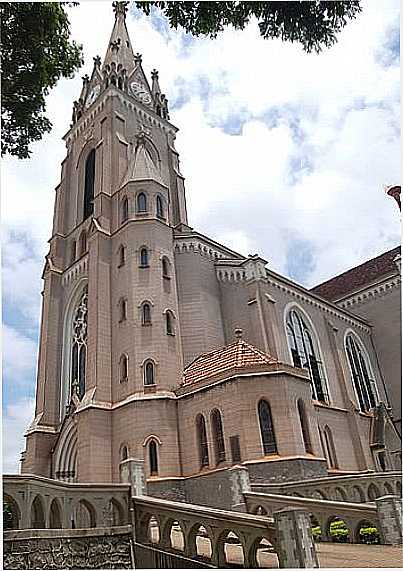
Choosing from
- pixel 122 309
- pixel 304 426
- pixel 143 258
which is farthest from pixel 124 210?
pixel 304 426

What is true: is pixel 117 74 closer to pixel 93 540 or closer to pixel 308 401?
pixel 308 401

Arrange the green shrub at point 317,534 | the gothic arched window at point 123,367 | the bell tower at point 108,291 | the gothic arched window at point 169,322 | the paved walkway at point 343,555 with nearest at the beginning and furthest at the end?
the paved walkway at point 343,555 → the green shrub at point 317,534 → the bell tower at point 108,291 → the gothic arched window at point 123,367 → the gothic arched window at point 169,322

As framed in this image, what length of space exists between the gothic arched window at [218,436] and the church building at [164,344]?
2cm

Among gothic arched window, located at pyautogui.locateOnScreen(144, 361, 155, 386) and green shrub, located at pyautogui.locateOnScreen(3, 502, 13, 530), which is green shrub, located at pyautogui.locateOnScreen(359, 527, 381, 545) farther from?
gothic arched window, located at pyautogui.locateOnScreen(144, 361, 155, 386)

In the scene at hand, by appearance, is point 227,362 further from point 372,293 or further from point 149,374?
point 372,293

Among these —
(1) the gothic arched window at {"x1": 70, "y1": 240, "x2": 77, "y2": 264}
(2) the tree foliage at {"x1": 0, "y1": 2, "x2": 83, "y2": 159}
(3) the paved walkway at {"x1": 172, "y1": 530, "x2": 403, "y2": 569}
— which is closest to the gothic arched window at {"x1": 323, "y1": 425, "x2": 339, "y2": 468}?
(3) the paved walkway at {"x1": 172, "y1": 530, "x2": 403, "y2": 569}

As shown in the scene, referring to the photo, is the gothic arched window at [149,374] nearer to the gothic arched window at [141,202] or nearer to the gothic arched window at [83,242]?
the gothic arched window at [141,202]

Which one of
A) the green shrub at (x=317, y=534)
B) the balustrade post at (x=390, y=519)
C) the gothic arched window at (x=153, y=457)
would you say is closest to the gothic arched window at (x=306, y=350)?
the gothic arched window at (x=153, y=457)

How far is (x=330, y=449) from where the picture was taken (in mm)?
11352

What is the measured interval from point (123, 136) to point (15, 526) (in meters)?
11.9

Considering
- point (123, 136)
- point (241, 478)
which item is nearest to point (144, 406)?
point (241, 478)

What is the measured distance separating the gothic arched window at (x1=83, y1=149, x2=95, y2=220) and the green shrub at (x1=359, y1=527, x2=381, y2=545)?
1095 centimetres

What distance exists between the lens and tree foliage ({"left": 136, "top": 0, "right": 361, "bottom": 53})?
14.7 ft

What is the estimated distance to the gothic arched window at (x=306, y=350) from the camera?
12.3m
